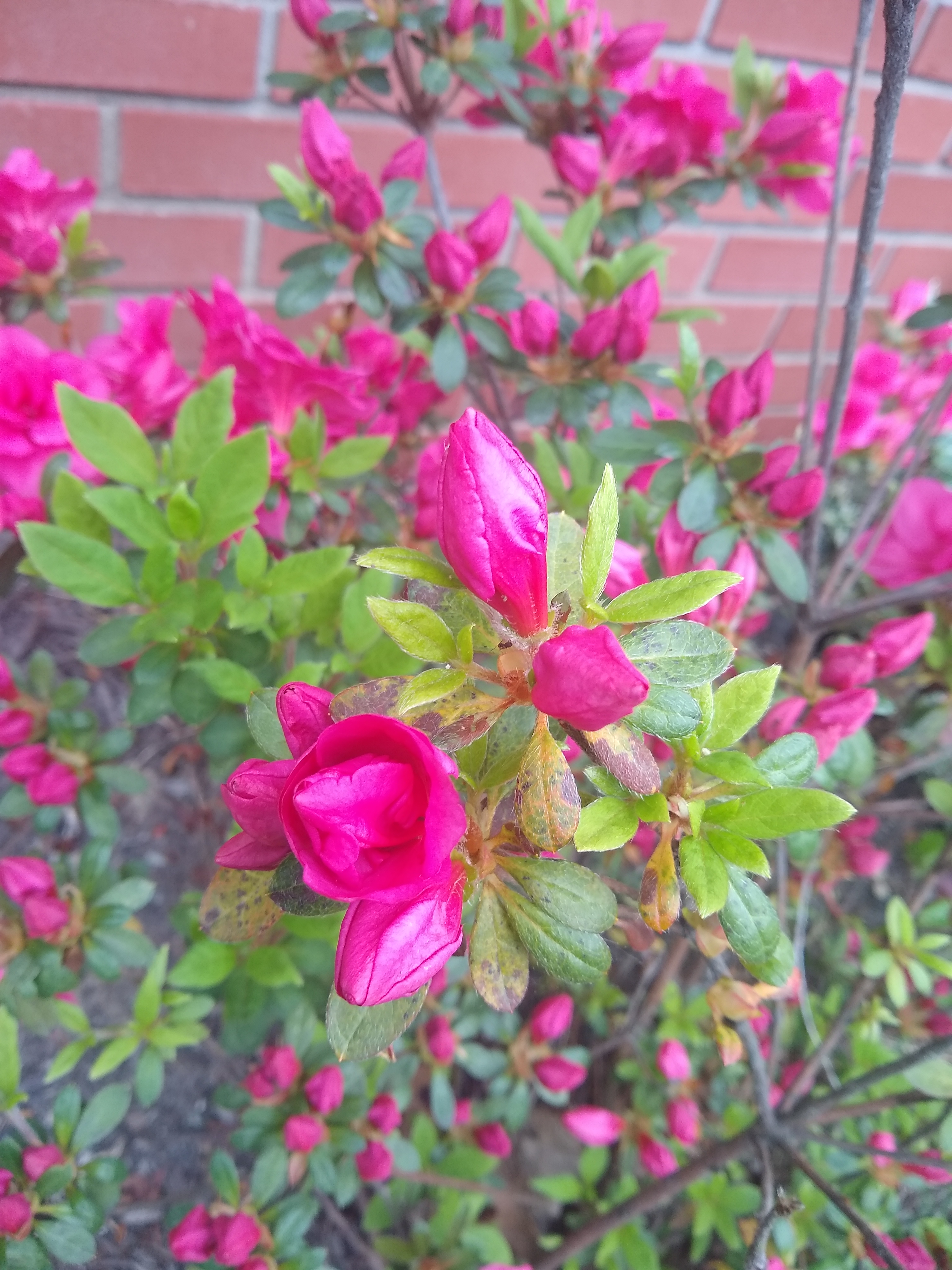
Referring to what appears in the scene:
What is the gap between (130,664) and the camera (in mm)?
991

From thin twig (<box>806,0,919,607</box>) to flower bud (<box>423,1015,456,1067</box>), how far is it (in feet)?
1.95

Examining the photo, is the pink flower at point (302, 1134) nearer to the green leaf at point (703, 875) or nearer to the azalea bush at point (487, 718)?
the azalea bush at point (487, 718)

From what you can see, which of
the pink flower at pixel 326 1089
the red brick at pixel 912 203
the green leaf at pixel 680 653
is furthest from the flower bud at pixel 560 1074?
the red brick at pixel 912 203

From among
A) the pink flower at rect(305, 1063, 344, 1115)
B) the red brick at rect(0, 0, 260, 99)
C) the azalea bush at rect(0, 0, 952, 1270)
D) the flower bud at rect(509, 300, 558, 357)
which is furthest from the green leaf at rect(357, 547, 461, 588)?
the red brick at rect(0, 0, 260, 99)

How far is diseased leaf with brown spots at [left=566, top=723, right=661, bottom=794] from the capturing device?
35 centimetres

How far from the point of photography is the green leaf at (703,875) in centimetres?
38

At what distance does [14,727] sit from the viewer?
0.75 m

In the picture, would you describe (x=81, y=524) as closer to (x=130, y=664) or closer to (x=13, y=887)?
(x=13, y=887)

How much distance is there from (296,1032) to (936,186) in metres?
2.02

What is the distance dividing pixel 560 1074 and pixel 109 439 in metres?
0.78

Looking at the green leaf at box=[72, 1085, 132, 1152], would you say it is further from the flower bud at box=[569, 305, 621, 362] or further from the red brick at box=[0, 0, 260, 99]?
the red brick at box=[0, 0, 260, 99]

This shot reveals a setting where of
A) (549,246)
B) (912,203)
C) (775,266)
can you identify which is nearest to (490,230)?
(549,246)

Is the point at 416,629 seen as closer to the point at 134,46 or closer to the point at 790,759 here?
the point at 790,759

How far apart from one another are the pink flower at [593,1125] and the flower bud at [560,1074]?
1.2 inches
